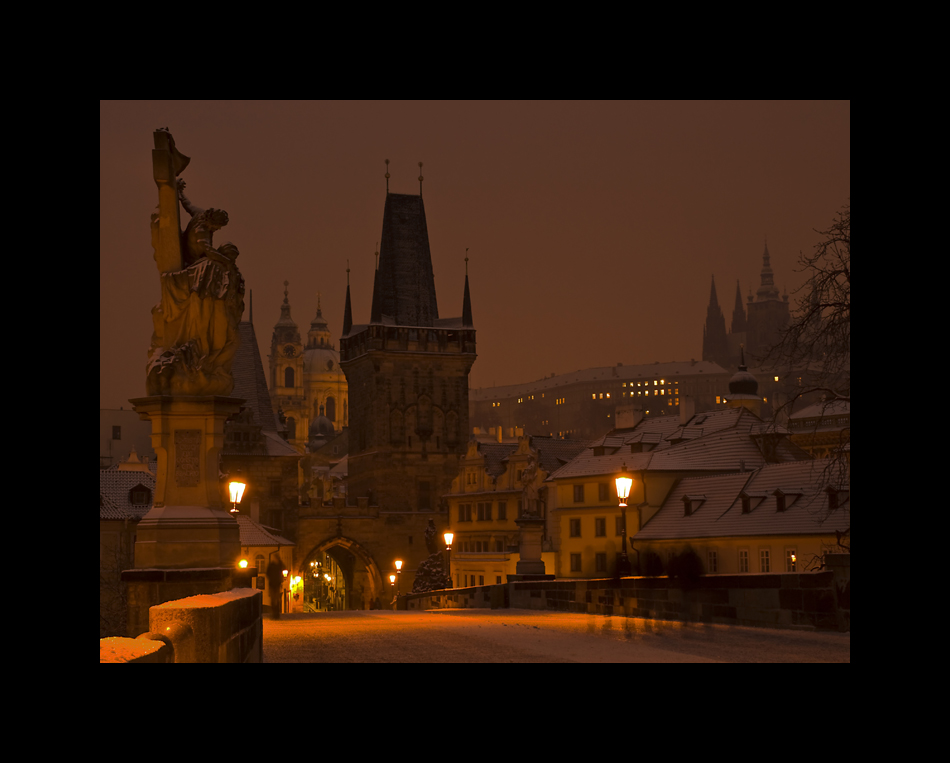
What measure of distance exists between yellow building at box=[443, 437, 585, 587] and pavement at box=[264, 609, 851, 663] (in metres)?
44.6

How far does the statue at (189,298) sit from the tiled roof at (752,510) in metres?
29.7

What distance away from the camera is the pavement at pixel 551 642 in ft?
40.0

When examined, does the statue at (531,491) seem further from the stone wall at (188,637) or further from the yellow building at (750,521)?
the stone wall at (188,637)

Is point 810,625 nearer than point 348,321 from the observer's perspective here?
Yes

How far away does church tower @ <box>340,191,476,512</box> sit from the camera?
295 feet

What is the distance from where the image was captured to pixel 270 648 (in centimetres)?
1355

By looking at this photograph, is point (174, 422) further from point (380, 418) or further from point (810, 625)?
point (380, 418)

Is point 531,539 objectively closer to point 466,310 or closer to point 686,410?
point 686,410

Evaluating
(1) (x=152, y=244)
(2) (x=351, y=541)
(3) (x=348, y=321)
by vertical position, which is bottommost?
(2) (x=351, y=541)

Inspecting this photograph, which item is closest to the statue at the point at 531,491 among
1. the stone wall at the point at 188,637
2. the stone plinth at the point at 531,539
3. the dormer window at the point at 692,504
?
the dormer window at the point at 692,504

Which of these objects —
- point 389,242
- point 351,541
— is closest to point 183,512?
point 351,541

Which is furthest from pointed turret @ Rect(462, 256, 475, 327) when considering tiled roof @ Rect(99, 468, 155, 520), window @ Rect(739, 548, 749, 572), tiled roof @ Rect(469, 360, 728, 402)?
tiled roof @ Rect(469, 360, 728, 402)

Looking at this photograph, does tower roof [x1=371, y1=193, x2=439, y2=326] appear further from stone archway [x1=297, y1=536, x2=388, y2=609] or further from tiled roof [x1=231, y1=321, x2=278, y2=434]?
stone archway [x1=297, y1=536, x2=388, y2=609]
